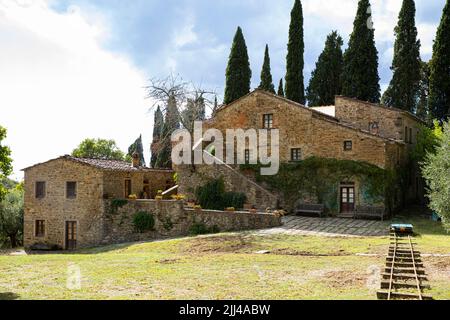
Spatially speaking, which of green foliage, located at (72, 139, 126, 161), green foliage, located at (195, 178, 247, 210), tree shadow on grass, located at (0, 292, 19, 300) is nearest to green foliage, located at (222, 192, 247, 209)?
green foliage, located at (195, 178, 247, 210)

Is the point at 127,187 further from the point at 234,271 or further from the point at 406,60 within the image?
the point at 406,60

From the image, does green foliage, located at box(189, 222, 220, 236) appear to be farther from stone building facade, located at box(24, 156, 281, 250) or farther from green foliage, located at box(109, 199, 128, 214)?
green foliage, located at box(109, 199, 128, 214)

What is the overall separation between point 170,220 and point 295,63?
26.8m

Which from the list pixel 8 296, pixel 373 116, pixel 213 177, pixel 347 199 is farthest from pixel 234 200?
pixel 8 296

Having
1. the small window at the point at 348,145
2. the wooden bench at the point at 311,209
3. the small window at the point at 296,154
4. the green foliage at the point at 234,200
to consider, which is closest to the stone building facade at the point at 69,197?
the green foliage at the point at 234,200

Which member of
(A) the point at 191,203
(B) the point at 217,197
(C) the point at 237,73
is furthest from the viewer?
(C) the point at 237,73

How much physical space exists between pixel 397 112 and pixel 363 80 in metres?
10.7

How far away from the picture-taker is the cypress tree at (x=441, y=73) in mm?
39438

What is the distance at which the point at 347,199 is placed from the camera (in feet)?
99.6

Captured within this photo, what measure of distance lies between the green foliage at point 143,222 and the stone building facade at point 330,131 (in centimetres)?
482

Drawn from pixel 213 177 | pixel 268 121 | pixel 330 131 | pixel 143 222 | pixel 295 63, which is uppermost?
pixel 295 63

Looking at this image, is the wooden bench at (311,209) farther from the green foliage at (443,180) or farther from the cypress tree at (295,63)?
the cypress tree at (295,63)

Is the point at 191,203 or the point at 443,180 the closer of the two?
the point at 443,180

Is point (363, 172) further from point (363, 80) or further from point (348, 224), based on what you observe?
point (363, 80)
